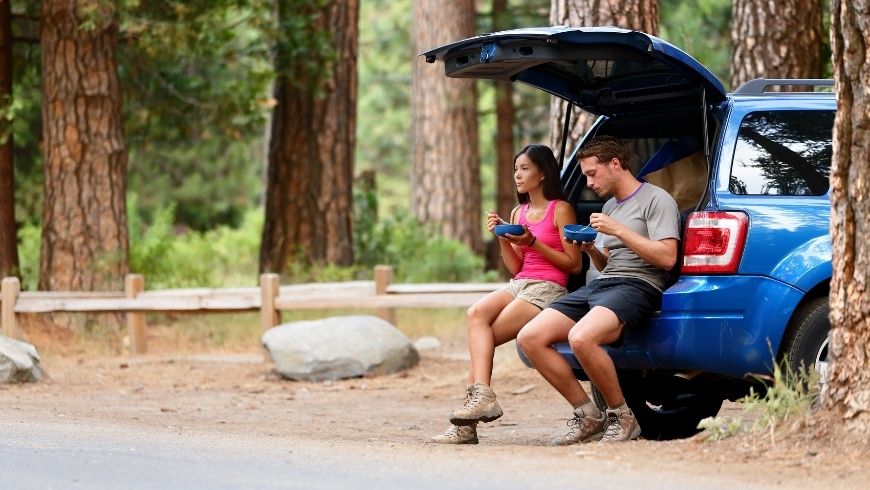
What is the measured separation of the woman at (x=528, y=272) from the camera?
7.88m

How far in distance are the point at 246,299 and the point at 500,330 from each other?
687cm

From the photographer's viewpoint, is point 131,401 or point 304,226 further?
point 304,226

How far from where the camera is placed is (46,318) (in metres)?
15.6

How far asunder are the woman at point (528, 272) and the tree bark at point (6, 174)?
943cm

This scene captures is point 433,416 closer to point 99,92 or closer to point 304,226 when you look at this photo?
point 99,92

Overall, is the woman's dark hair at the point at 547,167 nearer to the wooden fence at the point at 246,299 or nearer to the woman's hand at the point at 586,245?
the woman's hand at the point at 586,245

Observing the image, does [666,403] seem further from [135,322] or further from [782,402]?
[135,322]

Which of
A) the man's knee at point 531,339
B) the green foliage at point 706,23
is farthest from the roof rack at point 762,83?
the green foliage at point 706,23

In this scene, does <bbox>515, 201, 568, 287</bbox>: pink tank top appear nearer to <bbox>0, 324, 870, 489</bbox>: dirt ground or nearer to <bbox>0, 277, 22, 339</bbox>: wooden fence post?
<bbox>0, 324, 870, 489</bbox>: dirt ground

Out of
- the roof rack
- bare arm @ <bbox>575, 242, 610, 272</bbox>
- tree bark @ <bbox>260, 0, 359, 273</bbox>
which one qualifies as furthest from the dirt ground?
tree bark @ <bbox>260, 0, 359, 273</bbox>

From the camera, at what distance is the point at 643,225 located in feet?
24.5

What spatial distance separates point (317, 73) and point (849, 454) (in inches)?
497

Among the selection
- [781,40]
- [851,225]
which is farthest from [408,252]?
[851,225]

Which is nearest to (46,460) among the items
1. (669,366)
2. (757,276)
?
(669,366)
